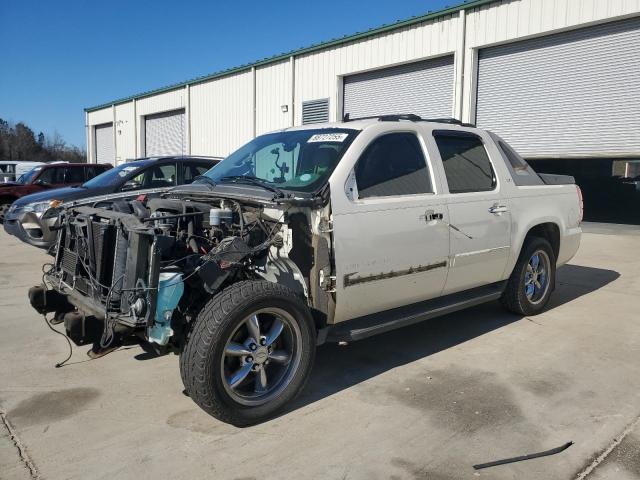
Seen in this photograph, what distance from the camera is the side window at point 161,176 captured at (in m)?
9.01

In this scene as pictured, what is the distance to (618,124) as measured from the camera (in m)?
12.7

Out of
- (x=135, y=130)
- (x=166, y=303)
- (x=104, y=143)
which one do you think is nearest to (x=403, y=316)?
(x=166, y=303)

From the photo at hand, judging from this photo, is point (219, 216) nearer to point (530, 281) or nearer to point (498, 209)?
point (498, 209)

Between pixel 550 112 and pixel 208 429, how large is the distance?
12.9m

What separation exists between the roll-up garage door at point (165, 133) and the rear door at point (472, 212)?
2252cm

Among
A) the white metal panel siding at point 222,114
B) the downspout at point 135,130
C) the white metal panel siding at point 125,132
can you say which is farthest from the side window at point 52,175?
the white metal panel siding at point 125,132

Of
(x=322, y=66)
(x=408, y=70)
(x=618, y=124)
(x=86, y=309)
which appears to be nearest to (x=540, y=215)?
(x=86, y=309)

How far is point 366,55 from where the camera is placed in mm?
16703

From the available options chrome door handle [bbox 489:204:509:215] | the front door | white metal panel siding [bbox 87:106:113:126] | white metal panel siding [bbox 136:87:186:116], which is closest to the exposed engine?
the front door

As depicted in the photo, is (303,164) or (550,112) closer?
(303,164)

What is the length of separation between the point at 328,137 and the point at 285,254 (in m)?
1.09

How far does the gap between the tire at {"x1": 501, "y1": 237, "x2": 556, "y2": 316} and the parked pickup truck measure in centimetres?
55

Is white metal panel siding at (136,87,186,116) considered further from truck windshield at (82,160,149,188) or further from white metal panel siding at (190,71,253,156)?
truck windshield at (82,160,149,188)

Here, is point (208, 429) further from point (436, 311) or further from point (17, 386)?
point (436, 311)
